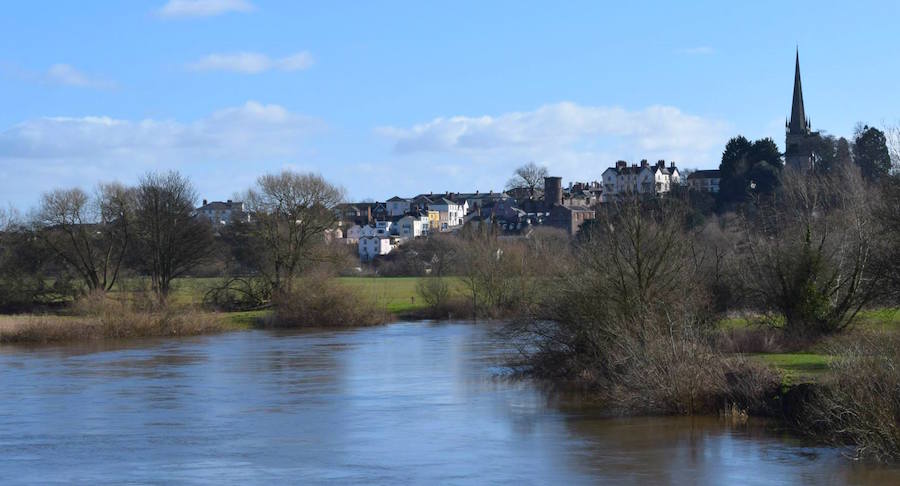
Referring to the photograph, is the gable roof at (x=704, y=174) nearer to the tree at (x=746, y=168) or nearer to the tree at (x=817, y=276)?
the tree at (x=746, y=168)

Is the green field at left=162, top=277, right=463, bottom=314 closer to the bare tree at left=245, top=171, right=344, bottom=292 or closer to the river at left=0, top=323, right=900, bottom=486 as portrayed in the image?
the bare tree at left=245, top=171, right=344, bottom=292

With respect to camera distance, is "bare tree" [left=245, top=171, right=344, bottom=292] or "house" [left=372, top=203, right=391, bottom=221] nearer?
"bare tree" [left=245, top=171, right=344, bottom=292]

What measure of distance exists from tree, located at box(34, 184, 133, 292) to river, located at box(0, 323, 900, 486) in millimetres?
26935

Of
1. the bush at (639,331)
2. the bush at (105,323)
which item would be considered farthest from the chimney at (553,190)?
the bush at (639,331)

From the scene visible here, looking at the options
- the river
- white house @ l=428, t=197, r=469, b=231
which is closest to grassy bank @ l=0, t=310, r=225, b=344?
the river

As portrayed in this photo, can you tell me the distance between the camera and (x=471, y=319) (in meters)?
62.7

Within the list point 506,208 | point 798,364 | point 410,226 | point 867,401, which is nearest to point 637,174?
point 506,208

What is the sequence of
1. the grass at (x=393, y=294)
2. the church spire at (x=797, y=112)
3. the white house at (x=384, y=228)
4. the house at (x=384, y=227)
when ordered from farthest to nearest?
the white house at (x=384, y=228), the house at (x=384, y=227), the church spire at (x=797, y=112), the grass at (x=393, y=294)

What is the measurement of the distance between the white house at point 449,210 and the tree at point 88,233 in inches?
4221

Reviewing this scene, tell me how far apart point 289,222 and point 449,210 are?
115 meters

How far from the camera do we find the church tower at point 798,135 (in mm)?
112562

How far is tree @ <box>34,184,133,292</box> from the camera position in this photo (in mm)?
64938

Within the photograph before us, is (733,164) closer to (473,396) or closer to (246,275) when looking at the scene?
(246,275)

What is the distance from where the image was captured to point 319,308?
5981cm
